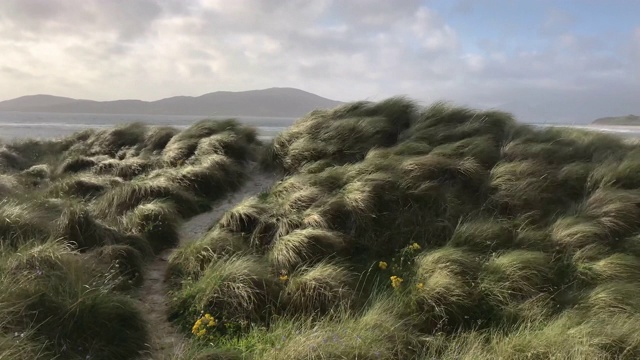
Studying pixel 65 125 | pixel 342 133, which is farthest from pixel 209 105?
pixel 342 133

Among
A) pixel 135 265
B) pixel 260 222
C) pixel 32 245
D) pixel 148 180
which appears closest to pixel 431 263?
pixel 260 222

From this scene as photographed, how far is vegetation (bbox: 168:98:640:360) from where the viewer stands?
4.39 m

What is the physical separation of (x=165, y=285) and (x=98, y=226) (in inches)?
59.7

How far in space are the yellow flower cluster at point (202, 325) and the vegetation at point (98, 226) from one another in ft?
1.64

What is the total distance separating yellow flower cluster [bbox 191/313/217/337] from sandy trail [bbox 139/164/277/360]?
17cm

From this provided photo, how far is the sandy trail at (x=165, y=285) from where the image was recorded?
4.88 m

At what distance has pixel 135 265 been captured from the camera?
6.54 metres

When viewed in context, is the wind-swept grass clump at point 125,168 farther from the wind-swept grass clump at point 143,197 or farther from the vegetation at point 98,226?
the wind-swept grass clump at point 143,197

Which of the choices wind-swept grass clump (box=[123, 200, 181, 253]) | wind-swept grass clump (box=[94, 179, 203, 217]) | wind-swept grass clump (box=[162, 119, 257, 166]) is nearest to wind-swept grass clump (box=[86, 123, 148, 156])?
wind-swept grass clump (box=[162, 119, 257, 166])

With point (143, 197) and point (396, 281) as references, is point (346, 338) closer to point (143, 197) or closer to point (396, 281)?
point (396, 281)

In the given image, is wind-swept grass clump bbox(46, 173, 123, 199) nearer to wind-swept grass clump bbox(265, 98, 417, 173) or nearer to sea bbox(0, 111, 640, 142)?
wind-swept grass clump bbox(265, 98, 417, 173)

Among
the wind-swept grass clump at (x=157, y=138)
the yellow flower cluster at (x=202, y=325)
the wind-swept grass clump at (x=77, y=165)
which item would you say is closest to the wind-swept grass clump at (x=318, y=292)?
the yellow flower cluster at (x=202, y=325)

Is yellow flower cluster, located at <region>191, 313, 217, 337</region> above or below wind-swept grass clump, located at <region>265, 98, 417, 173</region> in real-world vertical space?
below

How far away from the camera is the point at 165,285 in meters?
6.39
